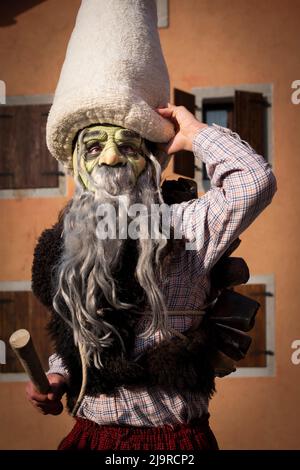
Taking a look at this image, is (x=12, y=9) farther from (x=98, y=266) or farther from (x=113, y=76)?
(x=98, y=266)

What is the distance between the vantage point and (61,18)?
741 centimetres

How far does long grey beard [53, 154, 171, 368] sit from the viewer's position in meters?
2.10

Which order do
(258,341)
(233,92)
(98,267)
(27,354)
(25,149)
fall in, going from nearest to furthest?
(27,354)
(98,267)
(258,341)
(233,92)
(25,149)

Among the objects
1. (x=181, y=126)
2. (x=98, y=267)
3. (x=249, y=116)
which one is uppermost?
(x=249, y=116)

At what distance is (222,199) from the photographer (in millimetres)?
2061

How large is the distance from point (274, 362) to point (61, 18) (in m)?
4.01

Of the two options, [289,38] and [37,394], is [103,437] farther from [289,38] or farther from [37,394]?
[289,38]

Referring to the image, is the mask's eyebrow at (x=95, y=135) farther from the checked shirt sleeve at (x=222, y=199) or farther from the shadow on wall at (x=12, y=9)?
the shadow on wall at (x=12, y=9)

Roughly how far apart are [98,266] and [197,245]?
29cm

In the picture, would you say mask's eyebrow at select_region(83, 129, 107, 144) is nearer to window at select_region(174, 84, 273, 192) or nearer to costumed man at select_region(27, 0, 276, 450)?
costumed man at select_region(27, 0, 276, 450)

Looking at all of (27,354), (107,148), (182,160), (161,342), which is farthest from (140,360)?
(182,160)

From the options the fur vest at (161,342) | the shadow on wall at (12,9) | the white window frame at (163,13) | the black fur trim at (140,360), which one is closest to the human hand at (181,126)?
the fur vest at (161,342)

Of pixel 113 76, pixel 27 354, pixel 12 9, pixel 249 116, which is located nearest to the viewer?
pixel 27 354

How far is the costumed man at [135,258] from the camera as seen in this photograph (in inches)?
83.0
